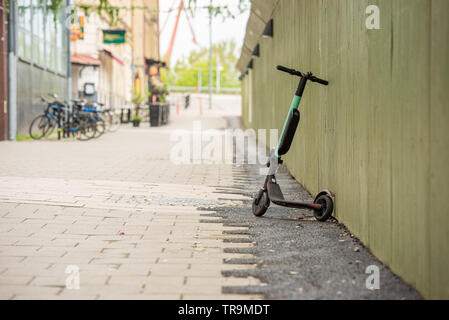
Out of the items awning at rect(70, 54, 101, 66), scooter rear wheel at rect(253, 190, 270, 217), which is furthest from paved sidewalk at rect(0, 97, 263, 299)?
awning at rect(70, 54, 101, 66)

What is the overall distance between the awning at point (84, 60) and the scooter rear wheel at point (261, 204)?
2763cm

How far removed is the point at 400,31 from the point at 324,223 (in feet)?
7.02

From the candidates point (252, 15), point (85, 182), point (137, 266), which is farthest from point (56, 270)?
point (252, 15)

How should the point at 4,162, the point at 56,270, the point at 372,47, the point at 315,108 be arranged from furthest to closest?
the point at 4,162
the point at 315,108
the point at 372,47
the point at 56,270

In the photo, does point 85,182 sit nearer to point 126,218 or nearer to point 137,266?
point 126,218

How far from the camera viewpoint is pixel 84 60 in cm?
3198

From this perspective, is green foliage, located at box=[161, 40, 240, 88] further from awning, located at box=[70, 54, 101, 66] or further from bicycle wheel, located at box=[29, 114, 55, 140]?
bicycle wheel, located at box=[29, 114, 55, 140]

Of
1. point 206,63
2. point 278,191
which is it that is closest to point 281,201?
point 278,191

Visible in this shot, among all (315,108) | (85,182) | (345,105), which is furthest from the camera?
(85,182)

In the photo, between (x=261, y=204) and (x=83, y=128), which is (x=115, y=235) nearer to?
(x=261, y=204)

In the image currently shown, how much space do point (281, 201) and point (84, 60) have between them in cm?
2856

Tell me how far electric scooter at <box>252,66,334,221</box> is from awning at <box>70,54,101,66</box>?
27704 millimetres

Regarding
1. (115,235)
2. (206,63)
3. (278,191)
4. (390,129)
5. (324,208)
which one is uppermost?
(206,63)

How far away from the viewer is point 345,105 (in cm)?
470
